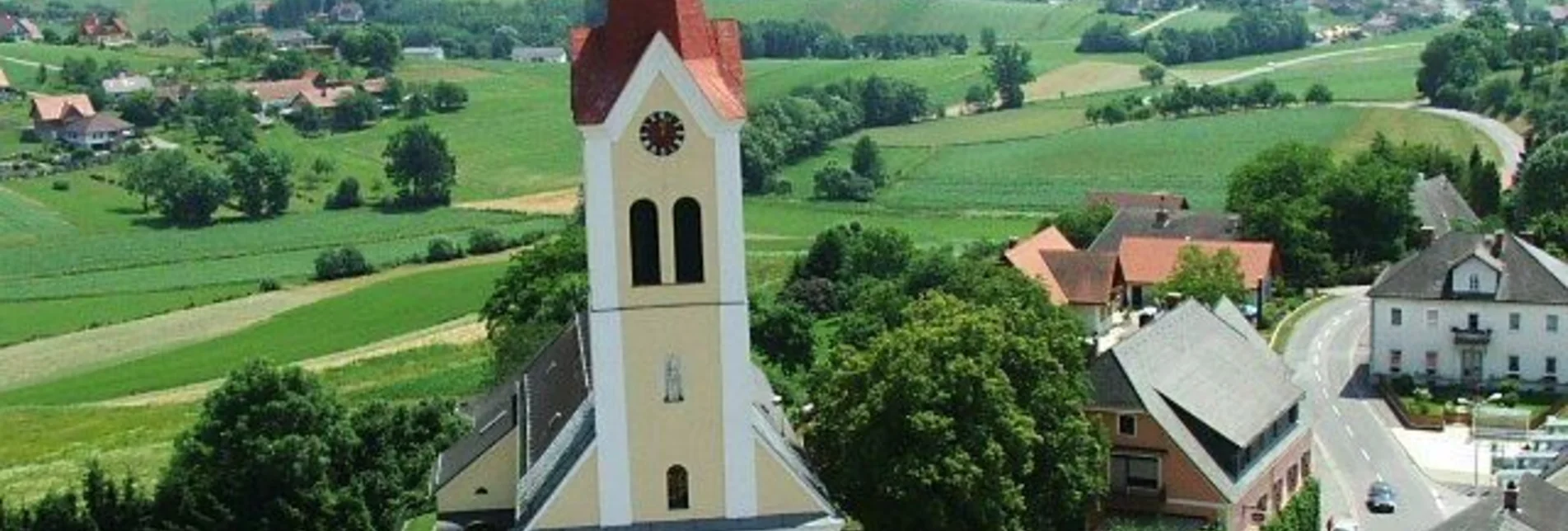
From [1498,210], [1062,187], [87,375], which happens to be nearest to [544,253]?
[87,375]

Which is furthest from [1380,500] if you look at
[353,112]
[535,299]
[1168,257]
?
[353,112]

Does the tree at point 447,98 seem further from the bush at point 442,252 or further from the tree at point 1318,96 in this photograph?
the tree at point 1318,96

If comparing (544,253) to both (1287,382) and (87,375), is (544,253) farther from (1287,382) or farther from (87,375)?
(1287,382)

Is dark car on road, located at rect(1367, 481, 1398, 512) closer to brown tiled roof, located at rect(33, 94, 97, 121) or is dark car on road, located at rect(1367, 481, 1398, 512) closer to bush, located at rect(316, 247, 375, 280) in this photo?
bush, located at rect(316, 247, 375, 280)

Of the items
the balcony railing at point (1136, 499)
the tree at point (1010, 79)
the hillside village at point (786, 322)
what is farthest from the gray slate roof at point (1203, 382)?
the tree at point (1010, 79)

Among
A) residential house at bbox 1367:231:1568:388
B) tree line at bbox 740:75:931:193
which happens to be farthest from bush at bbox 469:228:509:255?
residential house at bbox 1367:231:1568:388
